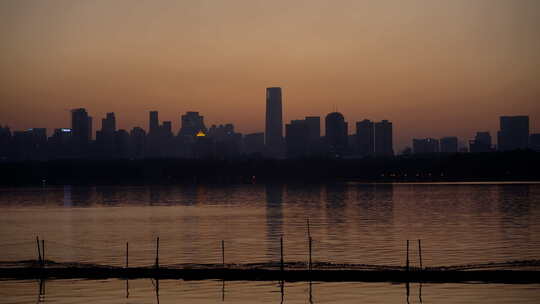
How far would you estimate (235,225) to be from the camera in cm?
9275

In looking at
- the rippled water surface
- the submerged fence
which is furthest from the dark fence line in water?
the submerged fence

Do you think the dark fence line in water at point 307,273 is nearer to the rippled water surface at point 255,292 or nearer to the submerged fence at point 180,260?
the rippled water surface at point 255,292

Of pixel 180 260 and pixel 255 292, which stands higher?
pixel 255 292

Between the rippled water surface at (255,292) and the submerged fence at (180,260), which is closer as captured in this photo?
the rippled water surface at (255,292)

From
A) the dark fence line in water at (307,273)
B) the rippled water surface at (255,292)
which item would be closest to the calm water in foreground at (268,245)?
the rippled water surface at (255,292)

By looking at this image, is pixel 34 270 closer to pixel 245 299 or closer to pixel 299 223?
pixel 245 299

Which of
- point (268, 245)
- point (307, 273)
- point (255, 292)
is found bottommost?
point (268, 245)

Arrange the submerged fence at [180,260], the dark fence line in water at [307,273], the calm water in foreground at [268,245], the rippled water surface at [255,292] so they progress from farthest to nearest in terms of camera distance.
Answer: the submerged fence at [180,260] < the dark fence line in water at [307,273] < the calm water in foreground at [268,245] < the rippled water surface at [255,292]

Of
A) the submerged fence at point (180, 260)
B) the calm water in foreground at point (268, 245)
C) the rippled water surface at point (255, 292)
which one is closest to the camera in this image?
the rippled water surface at point (255, 292)

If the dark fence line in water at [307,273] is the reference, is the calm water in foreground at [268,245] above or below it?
below

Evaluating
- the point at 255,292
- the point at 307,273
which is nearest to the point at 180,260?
the point at 307,273

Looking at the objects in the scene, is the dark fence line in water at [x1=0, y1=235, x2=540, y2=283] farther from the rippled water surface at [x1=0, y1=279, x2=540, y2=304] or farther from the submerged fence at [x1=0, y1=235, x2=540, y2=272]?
the submerged fence at [x1=0, y1=235, x2=540, y2=272]

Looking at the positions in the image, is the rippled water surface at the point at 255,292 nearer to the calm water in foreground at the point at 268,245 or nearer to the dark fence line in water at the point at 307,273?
the calm water in foreground at the point at 268,245

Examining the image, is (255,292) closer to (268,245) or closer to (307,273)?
(307,273)
